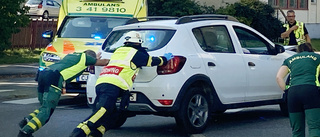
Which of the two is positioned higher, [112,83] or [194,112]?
[112,83]

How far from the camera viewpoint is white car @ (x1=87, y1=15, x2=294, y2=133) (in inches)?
348

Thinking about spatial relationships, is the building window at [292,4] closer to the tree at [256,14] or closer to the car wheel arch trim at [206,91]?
the tree at [256,14]

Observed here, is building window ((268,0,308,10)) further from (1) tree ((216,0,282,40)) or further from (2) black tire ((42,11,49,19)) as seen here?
(2) black tire ((42,11,49,19))

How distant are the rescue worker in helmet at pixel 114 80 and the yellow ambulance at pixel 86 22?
4.63m

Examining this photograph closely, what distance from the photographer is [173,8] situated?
36594mm

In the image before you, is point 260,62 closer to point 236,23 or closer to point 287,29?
point 236,23

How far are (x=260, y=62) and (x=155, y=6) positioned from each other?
27.6 meters

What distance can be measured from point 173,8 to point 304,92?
29.6m

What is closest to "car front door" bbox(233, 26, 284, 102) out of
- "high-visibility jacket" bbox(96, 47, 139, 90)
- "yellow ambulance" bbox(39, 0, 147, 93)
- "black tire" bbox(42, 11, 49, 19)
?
"high-visibility jacket" bbox(96, 47, 139, 90)

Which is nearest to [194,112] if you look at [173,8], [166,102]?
[166,102]

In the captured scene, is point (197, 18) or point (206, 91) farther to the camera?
point (197, 18)

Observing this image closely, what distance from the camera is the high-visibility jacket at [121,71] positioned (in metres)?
8.09

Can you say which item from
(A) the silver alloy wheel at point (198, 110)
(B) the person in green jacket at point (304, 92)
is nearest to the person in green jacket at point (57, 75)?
(A) the silver alloy wheel at point (198, 110)

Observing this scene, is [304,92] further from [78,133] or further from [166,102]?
[78,133]
